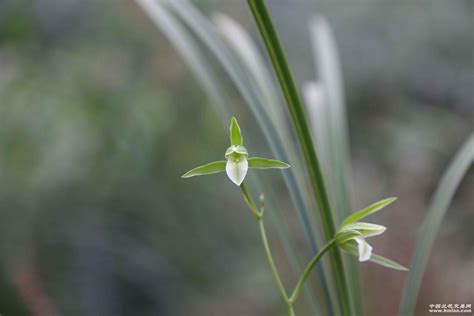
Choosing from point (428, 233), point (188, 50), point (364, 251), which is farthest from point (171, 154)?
point (364, 251)

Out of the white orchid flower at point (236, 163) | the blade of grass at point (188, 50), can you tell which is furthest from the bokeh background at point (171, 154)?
the white orchid flower at point (236, 163)

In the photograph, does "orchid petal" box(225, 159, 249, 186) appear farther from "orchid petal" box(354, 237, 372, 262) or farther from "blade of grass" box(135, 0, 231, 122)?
"blade of grass" box(135, 0, 231, 122)

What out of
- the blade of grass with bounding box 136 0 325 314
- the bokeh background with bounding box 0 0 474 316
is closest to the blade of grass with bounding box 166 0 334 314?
the blade of grass with bounding box 136 0 325 314

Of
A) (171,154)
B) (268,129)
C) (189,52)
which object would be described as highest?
(171,154)

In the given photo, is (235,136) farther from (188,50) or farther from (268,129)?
(188,50)

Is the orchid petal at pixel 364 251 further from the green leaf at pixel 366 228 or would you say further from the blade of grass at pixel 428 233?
the blade of grass at pixel 428 233

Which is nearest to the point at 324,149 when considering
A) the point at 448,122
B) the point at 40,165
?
the point at 40,165

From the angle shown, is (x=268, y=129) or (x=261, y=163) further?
(x=268, y=129)
